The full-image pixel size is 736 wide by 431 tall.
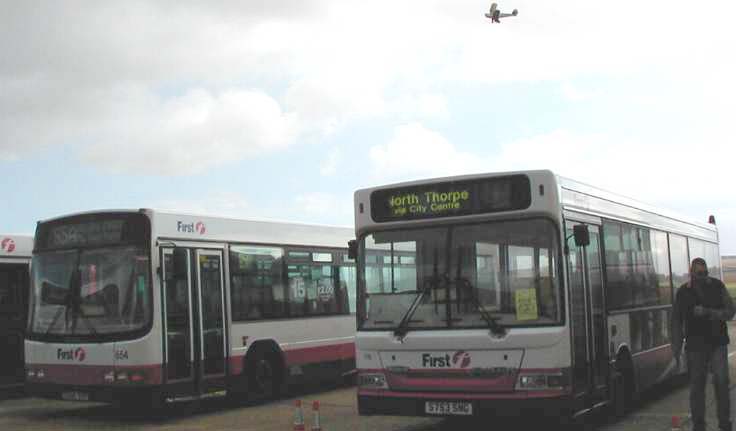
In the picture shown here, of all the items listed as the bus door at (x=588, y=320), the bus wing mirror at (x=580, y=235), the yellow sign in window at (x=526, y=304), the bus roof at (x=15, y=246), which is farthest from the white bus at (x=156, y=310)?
the bus wing mirror at (x=580, y=235)

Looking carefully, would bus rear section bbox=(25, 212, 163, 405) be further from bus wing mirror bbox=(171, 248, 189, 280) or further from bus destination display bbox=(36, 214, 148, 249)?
bus wing mirror bbox=(171, 248, 189, 280)

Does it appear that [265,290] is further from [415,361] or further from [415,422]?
[415,361]

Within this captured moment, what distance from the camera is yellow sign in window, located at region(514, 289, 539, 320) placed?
10.1 metres

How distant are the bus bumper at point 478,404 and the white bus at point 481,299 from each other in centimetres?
1

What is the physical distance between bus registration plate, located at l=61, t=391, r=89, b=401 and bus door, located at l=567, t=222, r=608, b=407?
7199mm

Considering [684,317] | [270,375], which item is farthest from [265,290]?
[684,317]

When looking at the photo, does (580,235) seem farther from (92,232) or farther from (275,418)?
(92,232)

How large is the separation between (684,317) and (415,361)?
2992 millimetres

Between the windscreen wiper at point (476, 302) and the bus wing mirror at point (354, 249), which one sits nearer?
the windscreen wiper at point (476, 302)

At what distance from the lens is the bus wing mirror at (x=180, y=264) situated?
13.9 meters

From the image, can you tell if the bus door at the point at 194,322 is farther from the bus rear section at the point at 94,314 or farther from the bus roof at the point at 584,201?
the bus roof at the point at 584,201

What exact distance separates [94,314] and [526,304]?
6792 mm

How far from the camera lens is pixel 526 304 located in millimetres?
10109

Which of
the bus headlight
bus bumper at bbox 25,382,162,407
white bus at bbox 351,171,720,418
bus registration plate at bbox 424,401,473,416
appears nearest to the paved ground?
bus bumper at bbox 25,382,162,407
